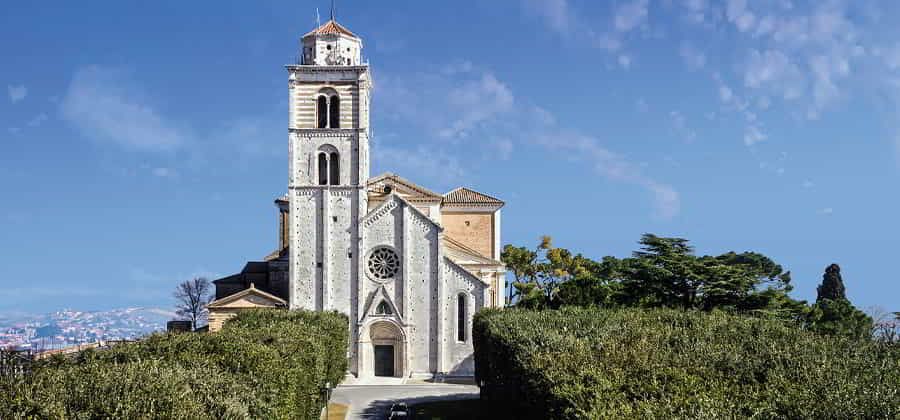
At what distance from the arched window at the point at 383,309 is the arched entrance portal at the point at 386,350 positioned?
61 centimetres

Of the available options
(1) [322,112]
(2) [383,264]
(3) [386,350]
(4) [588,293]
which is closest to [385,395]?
(3) [386,350]

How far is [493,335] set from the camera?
114 feet

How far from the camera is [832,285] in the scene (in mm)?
64750

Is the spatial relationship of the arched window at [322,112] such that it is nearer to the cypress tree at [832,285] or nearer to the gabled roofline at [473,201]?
the gabled roofline at [473,201]

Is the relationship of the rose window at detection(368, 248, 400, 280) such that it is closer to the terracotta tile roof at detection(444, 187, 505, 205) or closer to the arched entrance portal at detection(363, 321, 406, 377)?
the arched entrance portal at detection(363, 321, 406, 377)

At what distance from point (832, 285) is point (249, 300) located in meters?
45.5

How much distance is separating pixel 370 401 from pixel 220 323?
1202cm

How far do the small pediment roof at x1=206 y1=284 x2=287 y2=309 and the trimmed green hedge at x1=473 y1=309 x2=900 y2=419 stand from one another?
22808 millimetres

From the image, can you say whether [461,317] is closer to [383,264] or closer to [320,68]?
[383,264]

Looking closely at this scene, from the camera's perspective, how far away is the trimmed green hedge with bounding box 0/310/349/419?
1392 cm

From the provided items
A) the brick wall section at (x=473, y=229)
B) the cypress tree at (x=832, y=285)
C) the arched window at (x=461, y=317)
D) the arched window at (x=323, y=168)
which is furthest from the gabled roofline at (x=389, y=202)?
the cypress tree at (x=832, y=285)

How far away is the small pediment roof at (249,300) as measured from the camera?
50188mm

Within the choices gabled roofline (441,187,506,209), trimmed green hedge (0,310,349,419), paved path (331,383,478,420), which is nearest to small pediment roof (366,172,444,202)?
gabled roofline (441,187,506,209)

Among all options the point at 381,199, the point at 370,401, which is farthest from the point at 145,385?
the point at 381,199
